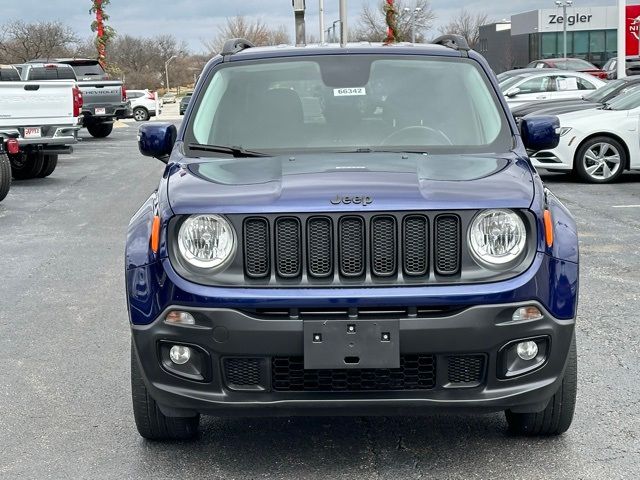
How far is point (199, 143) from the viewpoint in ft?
17.3

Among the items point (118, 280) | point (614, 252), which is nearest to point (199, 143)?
point (118, 280)

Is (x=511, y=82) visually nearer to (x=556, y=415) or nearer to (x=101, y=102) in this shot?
(x=101, y=102)

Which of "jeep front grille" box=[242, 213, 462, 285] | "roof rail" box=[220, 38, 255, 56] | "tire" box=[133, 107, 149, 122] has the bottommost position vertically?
"tire" box=[133, 107, 149, 122]

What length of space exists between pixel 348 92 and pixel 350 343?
1.79 m

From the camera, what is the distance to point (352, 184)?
4281 mm

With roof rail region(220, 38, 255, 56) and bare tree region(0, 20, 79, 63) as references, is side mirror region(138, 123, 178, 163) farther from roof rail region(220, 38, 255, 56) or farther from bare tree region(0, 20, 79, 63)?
bare tree region(0, 20, 79, 63)

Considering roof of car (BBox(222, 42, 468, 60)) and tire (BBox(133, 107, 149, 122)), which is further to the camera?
tire (BBox(133, 107, 149, 122))

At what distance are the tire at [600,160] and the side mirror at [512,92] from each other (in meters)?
7.87

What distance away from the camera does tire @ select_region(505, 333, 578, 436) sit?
451 centimetres

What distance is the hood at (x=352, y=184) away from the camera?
4137 mm

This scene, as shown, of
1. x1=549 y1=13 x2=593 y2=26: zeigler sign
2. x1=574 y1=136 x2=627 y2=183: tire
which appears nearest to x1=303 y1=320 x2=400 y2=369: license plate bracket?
x1=574 y1=136 x2=627 y2=183: tire

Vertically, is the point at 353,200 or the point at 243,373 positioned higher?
the point at 353,200

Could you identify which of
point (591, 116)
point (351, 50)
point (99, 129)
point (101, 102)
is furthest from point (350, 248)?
point (99, 129)

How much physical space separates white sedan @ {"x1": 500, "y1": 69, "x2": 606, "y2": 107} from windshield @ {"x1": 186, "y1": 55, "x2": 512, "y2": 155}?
18228 mm
